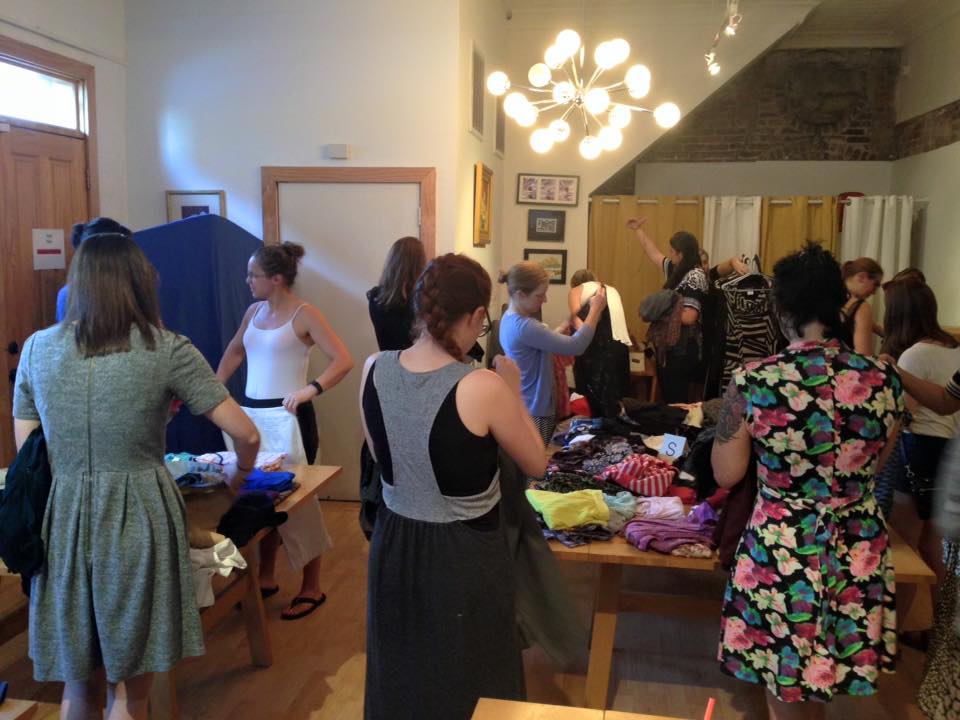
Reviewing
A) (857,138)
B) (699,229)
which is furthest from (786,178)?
(699,229)

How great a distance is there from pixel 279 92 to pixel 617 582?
3579 millimetres

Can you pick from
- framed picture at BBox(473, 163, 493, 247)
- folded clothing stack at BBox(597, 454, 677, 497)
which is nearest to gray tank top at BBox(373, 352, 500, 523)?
folded clothing stack at BBox(597, 454, 677, 497)

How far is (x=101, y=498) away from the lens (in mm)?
1820

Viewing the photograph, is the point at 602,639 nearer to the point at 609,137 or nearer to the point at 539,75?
the point at 539,75

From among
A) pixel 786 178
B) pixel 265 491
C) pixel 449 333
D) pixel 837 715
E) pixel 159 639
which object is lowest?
pixel 837 715

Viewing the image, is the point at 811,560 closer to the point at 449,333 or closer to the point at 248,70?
the point at 449,333

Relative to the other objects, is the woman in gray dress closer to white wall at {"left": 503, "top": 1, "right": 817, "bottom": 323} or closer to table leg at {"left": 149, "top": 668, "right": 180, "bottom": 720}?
table leg at {"left": 149, "top": 668, "right": 180, "bottom": 720}

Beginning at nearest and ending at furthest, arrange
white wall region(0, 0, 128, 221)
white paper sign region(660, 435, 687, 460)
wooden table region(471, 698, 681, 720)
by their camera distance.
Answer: wooden table region(471, 698, 681, 720) → white paper sign region(660, 435, 687, 460) → white wall region(0, 0, 128, 221)

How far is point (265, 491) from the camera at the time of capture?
256 centimetres

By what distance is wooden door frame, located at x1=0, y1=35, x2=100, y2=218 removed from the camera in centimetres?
389

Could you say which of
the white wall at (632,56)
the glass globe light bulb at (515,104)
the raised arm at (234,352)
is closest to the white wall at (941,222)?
the white wall at (632,56)

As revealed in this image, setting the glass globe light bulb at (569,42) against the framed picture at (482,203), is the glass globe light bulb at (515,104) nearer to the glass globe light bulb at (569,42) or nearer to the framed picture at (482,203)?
the glass globe light bulb at (569,42)

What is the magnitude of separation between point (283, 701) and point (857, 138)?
6.90 metres

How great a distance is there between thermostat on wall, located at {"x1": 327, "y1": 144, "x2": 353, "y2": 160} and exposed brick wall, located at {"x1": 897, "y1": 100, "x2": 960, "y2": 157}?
180 inches
